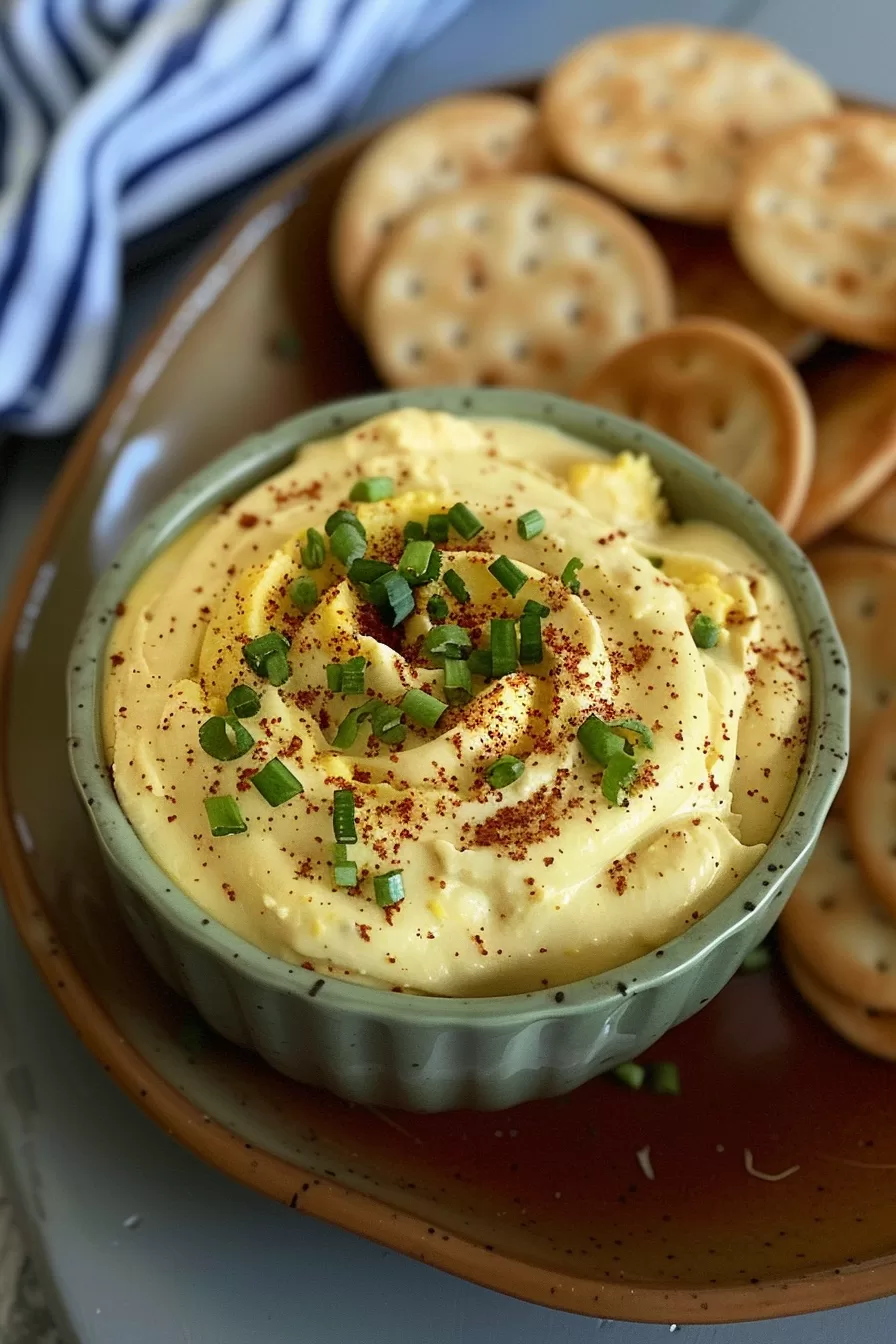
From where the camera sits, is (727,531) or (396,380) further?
(396,380)

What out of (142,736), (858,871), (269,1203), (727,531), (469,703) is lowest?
(858,871)

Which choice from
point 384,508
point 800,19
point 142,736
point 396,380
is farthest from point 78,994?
point 800,19

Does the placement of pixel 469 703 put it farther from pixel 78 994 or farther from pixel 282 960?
pixel 78 994

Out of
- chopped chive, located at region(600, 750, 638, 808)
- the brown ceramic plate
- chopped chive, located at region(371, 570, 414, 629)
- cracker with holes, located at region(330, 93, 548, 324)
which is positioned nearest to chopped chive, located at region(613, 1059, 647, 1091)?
the brown ceramic plate

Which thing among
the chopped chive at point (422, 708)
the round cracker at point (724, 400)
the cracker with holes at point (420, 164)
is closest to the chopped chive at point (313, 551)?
the chopped chive at point (422, 708)

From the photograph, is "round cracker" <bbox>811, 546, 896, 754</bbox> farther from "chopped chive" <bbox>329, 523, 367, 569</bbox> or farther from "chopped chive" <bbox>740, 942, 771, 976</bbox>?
"chopped chive" <bbox>329, 523, 367, 569</bbox>

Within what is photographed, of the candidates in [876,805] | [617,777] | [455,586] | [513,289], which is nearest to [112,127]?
[513,289]
